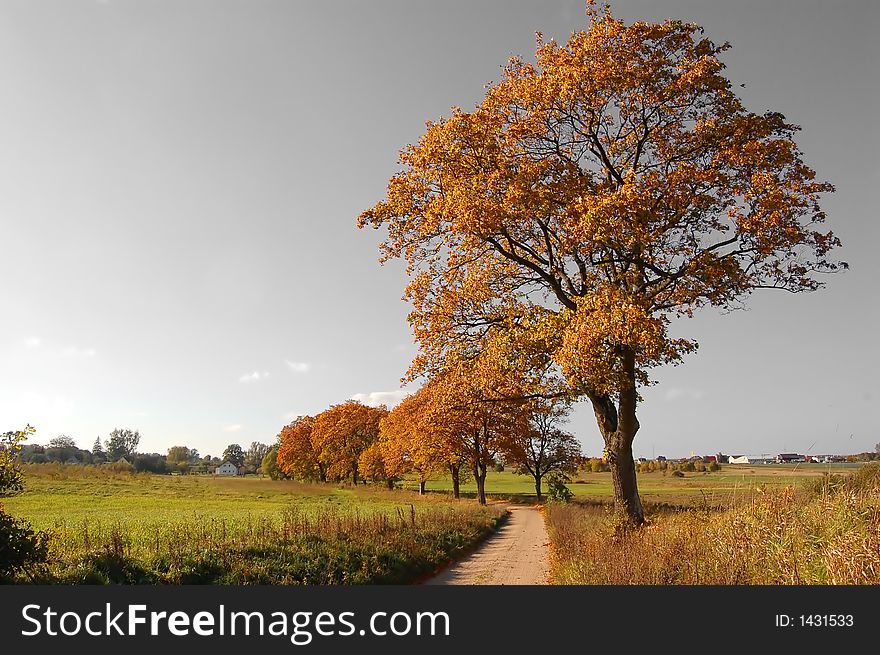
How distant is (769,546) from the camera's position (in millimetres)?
Result: 9445

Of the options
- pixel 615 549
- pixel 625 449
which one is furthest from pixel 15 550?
pixel 625 449

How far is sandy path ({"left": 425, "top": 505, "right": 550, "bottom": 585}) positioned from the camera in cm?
1430

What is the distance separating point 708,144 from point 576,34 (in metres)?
4.74

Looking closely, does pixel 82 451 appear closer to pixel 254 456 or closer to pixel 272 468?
pixel 272 468

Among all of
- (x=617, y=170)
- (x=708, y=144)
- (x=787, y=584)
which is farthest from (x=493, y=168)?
(x=787, y=584)

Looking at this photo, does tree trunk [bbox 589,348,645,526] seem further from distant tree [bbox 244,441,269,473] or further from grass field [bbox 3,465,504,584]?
distant tree [bbox 244,441,269,473]

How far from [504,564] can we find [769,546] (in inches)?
358

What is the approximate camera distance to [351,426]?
85375 mm

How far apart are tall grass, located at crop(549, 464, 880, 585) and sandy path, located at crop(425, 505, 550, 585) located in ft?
5.98

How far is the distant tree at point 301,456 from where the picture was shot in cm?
9844

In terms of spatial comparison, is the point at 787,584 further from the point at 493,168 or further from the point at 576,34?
the point at 576,34

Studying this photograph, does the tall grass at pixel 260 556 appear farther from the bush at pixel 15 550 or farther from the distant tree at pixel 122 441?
the distant tree at pixel 122 441

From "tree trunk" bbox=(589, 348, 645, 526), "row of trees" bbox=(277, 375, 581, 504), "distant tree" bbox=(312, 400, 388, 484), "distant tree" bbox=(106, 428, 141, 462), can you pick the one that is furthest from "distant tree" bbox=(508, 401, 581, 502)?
"distant tree" bbox=(106, 428, 141, 462)

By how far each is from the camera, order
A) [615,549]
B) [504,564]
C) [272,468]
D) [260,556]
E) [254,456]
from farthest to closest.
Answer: [254,456] < [272,468] < [504,564] < [260,556] < [615,549]
